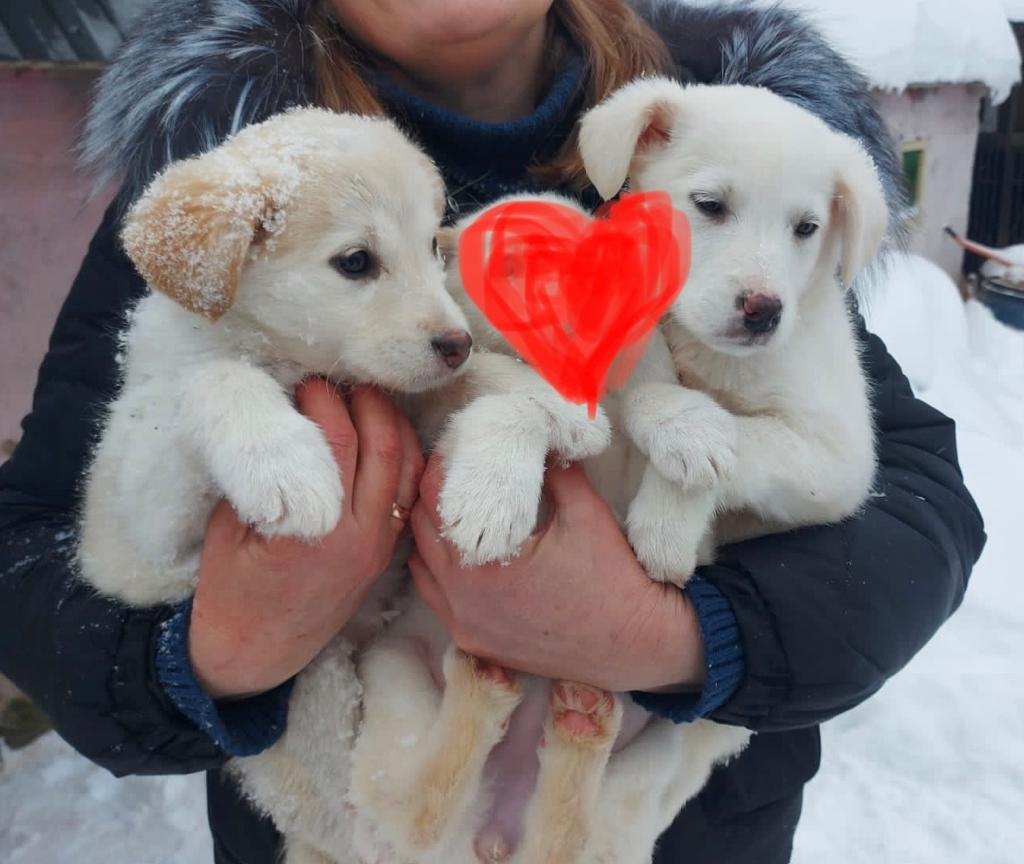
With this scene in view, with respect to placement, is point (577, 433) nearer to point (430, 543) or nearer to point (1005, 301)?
point (430, 543)

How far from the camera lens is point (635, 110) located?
1725mm

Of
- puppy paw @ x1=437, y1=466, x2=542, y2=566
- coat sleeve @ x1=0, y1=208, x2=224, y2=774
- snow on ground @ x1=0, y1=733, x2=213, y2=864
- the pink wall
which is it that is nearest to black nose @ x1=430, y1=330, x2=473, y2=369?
puppy paw @ x1=437, y1=466, x2=542, y2=566

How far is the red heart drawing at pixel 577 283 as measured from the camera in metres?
1.42

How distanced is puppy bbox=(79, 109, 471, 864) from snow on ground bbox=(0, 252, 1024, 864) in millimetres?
1839

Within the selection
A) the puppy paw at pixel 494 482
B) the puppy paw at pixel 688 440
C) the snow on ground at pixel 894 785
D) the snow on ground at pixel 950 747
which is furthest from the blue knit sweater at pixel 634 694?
the snow on ground at pixel 894 785

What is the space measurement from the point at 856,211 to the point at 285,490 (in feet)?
3.76

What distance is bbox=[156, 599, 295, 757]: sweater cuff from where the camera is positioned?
5.17ft

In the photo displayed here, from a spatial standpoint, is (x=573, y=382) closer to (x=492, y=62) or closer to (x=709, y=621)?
(x=709, y=621)

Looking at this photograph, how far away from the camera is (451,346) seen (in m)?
1.55

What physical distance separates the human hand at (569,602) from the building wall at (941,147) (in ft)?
24.1

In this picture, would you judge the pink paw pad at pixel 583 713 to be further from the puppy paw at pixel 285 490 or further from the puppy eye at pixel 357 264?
the puppy eye at pixel 357 264

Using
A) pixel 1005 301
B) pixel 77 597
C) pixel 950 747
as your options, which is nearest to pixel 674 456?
pixel 77 597

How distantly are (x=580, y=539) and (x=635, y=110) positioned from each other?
31.0 inches

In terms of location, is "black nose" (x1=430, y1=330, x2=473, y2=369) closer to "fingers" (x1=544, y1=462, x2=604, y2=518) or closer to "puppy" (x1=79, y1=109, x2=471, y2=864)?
"puppy" (x1=79, y1=109, x2=471, y2=864)
